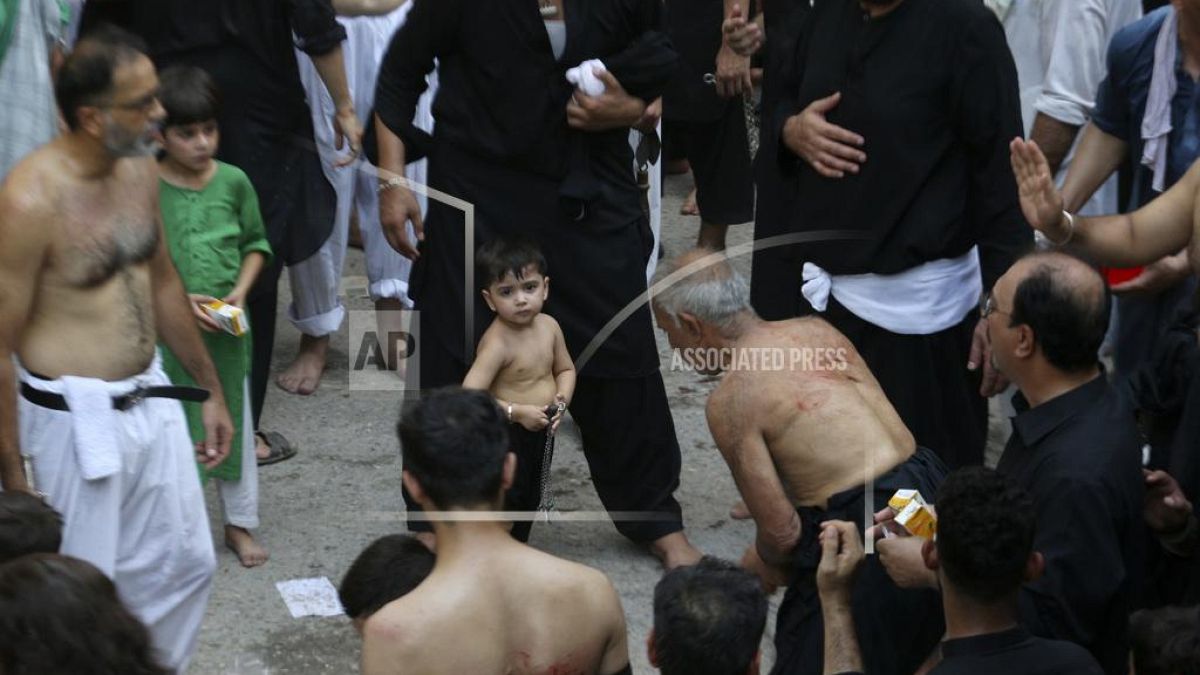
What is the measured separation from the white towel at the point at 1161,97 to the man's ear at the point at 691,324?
159 cm

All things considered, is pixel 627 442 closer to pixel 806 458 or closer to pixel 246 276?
pixel 806 458

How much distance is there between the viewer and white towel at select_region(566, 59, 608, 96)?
492 centimetres

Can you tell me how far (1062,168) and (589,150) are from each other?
2.02 meters

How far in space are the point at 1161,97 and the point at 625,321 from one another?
171 centimetres

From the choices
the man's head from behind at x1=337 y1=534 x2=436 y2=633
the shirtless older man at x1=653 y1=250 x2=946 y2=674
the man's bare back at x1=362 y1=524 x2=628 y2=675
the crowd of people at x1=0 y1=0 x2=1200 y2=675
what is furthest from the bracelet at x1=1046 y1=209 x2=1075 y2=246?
the man's head from behind at x1=337 y1=534 x2=436 y2=633

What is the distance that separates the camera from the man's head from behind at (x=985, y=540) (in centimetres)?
328

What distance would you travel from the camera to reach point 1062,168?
620 centimetres

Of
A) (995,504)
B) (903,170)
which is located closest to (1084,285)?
(995,504)

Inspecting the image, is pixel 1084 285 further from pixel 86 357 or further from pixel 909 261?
pixel 86 357

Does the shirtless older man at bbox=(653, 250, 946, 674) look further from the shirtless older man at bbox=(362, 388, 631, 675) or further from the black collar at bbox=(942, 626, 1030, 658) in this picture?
the shirtless older man at bbox=(362, 388, 631, 675)

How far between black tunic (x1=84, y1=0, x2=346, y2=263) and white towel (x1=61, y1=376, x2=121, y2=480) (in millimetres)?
1909

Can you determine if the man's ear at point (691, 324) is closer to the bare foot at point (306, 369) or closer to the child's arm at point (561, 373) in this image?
the child's arm at point (561, 373)

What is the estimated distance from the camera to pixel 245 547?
537 centimetres

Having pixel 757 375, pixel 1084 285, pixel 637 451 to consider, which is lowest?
pixel 637 451
